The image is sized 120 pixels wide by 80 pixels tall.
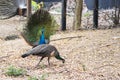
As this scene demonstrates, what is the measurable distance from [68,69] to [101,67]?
56cm

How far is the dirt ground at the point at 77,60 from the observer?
6.38 m

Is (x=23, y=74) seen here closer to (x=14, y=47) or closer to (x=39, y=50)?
(x=39, y=50)

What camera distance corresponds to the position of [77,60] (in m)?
7.46

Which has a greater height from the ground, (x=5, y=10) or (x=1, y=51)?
(x=5, y=10)

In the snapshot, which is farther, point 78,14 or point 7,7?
point 78,14

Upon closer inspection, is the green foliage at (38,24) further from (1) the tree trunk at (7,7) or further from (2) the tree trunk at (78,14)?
(2) the tree trunk at (78,14)

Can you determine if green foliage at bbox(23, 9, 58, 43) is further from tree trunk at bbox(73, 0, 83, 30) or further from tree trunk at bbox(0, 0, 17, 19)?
tree trunk at bbox(73, 0, 83, 30)

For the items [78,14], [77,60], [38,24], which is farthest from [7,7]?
[78,14]

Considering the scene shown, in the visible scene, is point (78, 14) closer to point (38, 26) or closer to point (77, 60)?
point (38, 26)

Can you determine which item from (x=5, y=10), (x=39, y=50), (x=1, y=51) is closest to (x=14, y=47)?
(x=1, y=51)

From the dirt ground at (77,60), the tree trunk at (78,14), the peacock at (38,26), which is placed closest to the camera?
the dirt ground at (77,60)

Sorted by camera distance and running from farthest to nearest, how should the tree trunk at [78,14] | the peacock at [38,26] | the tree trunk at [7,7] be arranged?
the tree trunk at [78,14] < the peacock at [38,26] < the tree trunk at [7,7]

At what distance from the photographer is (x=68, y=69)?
677cm

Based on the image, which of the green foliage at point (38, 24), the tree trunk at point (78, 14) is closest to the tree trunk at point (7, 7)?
the green foliage at point (38, 24)
